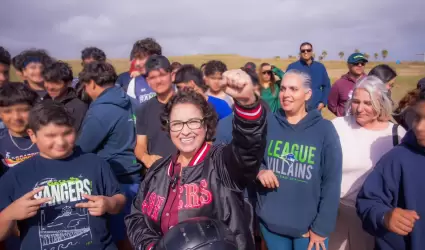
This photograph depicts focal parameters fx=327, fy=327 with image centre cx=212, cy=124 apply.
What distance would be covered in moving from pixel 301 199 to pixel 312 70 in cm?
534

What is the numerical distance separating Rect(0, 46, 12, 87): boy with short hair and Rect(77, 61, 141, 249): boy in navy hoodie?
7.64 feet

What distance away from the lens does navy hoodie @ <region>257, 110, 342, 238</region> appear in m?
2.92

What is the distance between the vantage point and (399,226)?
7.02ft

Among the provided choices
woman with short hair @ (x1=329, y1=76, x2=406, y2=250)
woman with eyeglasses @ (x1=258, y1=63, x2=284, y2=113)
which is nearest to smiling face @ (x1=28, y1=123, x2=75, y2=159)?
woman with short hair @ (x1=329, y1=76, x2=406, y2=250)

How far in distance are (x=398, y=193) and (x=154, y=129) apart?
99.1 inches

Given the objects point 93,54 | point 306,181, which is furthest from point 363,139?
point 93,54

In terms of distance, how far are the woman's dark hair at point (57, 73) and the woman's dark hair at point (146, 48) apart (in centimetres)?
147

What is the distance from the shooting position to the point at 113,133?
3.57m

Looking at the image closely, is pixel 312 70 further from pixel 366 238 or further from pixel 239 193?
pixel 239 193

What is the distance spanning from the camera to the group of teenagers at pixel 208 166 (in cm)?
212

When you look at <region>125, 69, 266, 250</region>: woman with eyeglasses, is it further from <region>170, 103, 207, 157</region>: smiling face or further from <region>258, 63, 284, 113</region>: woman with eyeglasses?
<region>258, 63, 284, 113</region>: woman with eyeglasses

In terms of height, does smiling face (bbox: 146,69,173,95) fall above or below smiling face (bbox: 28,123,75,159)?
above

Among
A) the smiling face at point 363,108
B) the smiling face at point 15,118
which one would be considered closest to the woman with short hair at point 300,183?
the smiling face at point 363,108

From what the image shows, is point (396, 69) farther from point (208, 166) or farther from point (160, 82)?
point (208, 166)
